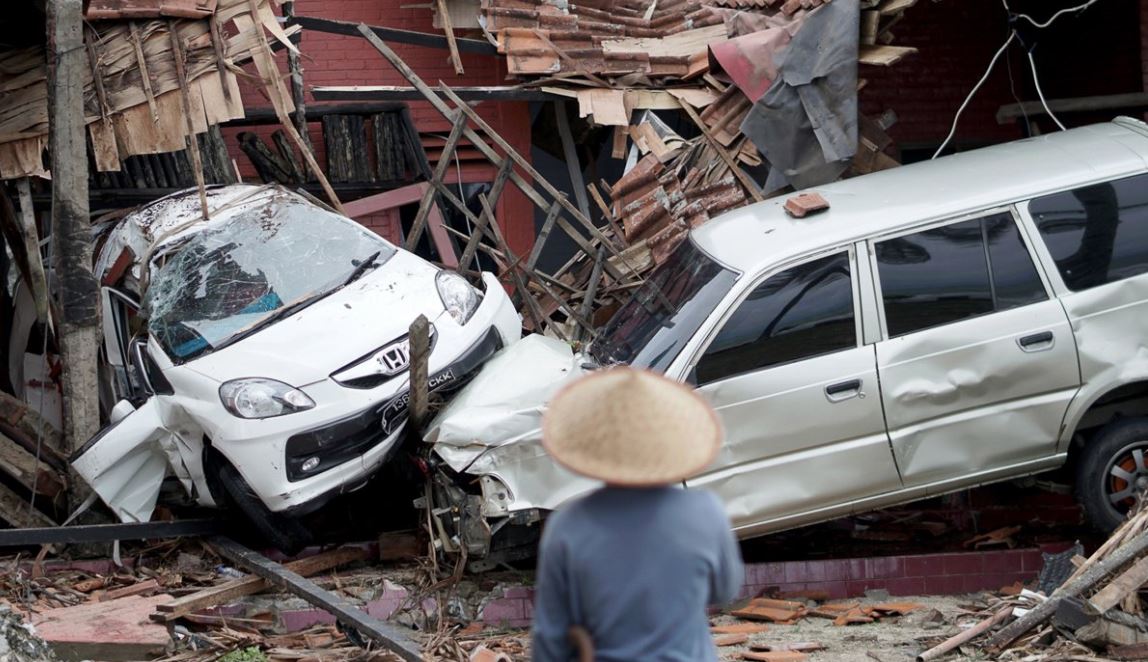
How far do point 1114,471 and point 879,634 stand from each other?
1443 millimetres

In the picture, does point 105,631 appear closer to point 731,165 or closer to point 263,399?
point 263,399

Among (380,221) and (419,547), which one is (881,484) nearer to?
(419,547)

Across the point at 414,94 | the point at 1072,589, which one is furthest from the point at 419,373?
the point at 414,94

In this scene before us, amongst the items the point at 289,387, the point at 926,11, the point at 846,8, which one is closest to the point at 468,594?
the point at 289,387

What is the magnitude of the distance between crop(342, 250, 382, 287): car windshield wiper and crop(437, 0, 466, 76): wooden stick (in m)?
3.08

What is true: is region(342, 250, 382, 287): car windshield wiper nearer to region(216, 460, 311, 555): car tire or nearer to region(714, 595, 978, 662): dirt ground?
region(216, 460, 311, 555): car tire

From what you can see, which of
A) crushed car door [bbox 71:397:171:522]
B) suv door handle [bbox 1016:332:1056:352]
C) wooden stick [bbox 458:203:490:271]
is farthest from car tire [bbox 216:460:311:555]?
suv door handle [bbox 1016:332:1056:352]

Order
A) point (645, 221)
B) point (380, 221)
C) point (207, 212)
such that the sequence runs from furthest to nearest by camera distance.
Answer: point (380, 221)
point (645, 221)
point (207, 212)

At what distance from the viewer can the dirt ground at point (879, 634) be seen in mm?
6094

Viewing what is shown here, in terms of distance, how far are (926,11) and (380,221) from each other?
218 inches

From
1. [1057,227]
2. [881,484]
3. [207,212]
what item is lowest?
[881,484]

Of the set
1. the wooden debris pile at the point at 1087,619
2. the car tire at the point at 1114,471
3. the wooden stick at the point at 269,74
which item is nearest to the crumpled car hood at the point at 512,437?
the wooden debris pile at the point at 1087,619

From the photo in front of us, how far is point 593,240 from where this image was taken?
10297 millimetres

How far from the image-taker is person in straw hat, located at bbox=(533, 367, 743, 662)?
3094 millimetres
